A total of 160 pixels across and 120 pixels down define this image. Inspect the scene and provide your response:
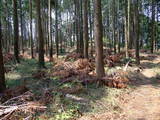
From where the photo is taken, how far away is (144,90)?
32.8 feet

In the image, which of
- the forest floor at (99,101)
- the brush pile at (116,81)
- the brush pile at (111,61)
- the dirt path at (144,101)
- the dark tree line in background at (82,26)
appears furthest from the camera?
the brush pile at (111,61)

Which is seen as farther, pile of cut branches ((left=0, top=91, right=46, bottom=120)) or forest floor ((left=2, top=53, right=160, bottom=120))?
forest floor ((left=2, top=53, right=160, bottom=120))

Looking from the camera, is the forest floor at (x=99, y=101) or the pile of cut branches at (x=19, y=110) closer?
the pile of cut branches at (x=19, y=110)

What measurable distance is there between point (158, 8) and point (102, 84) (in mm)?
25453

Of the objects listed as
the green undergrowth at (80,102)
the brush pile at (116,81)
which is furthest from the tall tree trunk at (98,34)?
the green undergrowth at (80,102)

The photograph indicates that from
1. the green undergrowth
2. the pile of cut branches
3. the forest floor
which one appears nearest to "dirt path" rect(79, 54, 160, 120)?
the forest floor

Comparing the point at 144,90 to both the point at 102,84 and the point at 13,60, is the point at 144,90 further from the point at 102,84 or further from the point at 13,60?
the point at 13,60

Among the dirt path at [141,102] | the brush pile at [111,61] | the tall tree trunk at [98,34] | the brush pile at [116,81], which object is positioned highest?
the tall tree trunk at [98,34]

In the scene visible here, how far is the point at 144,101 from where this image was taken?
8.52 meters

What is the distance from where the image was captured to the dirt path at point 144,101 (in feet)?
23.1

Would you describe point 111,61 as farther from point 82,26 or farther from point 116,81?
point 82,26

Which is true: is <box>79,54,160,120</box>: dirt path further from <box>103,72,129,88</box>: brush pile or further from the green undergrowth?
<box>103,72,129,88</box>: brush pile

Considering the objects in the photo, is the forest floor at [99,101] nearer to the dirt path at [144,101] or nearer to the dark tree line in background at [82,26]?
the dirt path at [144,101]

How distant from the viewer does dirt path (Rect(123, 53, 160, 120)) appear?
7.03m
